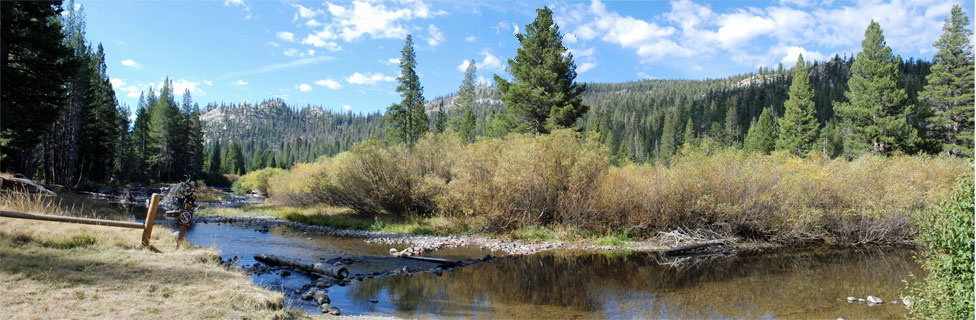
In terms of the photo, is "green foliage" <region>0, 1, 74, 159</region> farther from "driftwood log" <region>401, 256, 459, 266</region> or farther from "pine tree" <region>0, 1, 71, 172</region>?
"driftwood log" <region>401, 256, 459, 266</region>

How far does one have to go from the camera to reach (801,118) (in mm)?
47250

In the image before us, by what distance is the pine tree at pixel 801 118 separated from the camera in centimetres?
4716

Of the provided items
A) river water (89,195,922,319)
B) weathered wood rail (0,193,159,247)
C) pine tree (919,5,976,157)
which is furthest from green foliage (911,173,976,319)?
pine tree (919,5,976,157)

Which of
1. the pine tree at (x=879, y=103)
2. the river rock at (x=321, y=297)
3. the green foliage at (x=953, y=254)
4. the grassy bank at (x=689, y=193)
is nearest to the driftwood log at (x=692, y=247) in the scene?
the grassy bank at (x=689, y=193)

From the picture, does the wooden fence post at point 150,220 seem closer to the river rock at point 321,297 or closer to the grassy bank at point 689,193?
the river rock at point 321,297

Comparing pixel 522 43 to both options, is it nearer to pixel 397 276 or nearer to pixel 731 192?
pixel 731 192

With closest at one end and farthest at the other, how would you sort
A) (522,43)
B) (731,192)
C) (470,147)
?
(731,192), (470,147), (522,43)

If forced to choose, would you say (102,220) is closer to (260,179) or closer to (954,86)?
(954,86)

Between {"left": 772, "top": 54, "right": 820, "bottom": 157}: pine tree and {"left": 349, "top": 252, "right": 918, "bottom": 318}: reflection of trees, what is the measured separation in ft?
115

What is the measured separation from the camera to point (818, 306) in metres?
10.8

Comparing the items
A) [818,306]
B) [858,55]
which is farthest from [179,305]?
[858,55]

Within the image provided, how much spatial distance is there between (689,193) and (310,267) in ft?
52.5

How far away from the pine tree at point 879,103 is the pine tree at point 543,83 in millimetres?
24677

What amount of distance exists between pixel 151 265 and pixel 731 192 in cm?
2062
